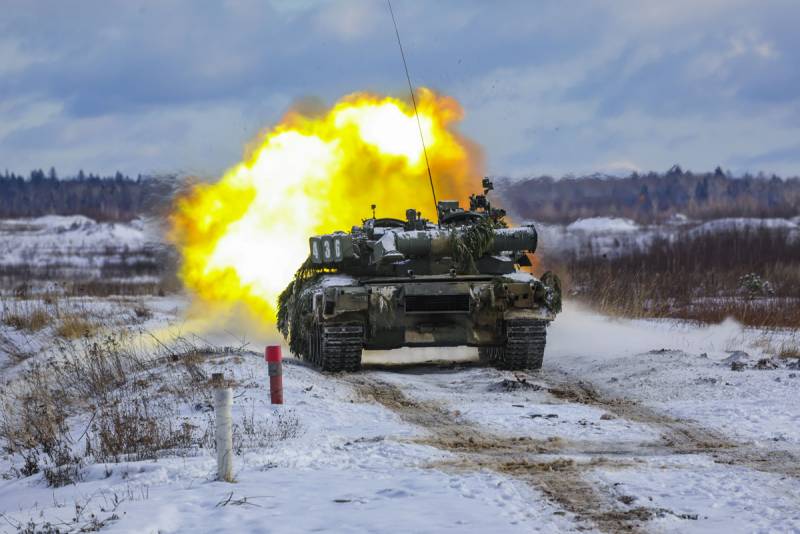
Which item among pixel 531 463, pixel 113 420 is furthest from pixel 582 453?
pixel 113 420

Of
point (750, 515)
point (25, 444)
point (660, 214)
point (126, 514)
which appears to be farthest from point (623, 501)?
point (660, 214)

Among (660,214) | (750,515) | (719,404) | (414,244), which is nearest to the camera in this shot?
(750,515)

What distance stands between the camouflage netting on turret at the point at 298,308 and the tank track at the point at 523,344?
285cm

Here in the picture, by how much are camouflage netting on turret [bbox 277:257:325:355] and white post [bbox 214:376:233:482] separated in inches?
332

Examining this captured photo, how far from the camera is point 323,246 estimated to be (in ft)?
58.1

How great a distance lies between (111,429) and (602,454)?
4.73m

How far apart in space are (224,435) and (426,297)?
798cm

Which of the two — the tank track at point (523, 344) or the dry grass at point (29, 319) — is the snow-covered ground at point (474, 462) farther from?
the dry grass at point (29, 319)

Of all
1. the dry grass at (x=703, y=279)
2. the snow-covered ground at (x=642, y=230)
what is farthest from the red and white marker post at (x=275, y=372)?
the snow-covered ground at (x=642, y=230)

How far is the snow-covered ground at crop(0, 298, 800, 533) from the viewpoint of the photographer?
731cm

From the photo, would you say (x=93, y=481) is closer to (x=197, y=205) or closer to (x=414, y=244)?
(x=414, y=244)

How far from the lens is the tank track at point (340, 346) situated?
1584 centimetres

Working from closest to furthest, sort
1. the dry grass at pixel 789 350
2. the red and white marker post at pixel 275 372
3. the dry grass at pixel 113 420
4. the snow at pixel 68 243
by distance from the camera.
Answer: the dry grass at pixel 113 420, the red and white marker post at pixel 275 372, the dry grass at pixel 789 350, the snow at pixel 68 243

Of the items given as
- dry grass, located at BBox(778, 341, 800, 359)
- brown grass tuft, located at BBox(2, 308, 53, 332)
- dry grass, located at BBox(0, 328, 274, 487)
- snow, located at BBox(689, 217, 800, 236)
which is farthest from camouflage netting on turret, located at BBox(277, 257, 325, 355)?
snow, located at BBox(689, 217, 800, 236)
